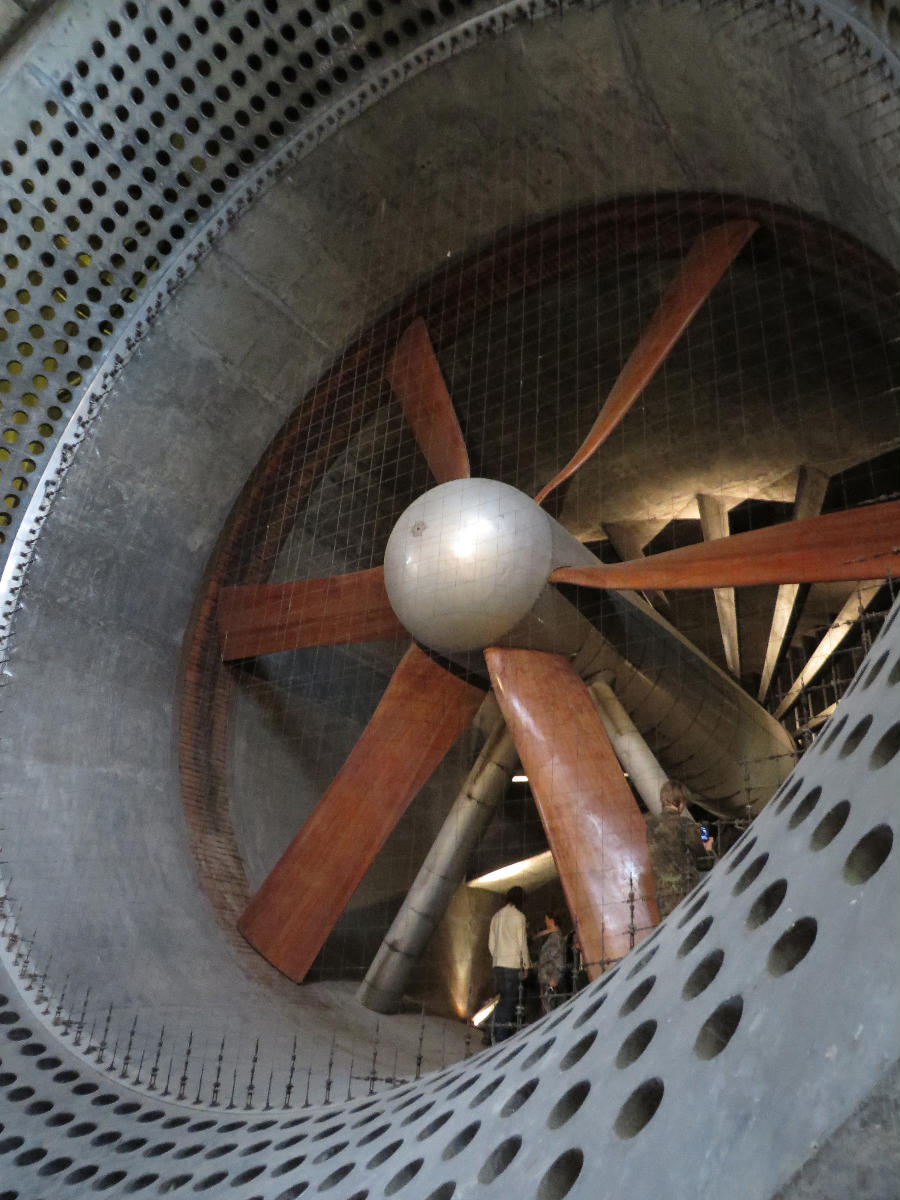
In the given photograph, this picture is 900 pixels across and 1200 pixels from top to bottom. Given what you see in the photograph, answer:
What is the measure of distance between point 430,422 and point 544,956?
2703 mm

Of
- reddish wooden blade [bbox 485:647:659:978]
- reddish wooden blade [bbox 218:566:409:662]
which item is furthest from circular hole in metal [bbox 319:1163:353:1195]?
reddish wooden blade [bbox 218:566:409:662]

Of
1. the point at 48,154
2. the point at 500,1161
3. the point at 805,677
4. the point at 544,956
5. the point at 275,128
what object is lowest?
the point at 500,1161

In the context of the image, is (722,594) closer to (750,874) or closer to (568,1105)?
(750,874)

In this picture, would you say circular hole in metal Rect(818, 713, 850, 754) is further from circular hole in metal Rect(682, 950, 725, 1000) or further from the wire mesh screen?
the wire mesh screen

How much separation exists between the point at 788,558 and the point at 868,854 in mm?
2881

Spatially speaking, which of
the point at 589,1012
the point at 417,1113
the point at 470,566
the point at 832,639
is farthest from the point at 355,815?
the point at 832,639

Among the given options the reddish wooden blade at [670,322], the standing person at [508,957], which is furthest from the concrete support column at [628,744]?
the reddish wooden blade at [670,322]

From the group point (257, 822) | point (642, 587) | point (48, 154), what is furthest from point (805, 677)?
point (48, 154)

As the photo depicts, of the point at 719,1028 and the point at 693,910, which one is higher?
the point at 693,910

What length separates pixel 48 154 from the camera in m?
5.38

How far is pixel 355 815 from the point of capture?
4.74 meters

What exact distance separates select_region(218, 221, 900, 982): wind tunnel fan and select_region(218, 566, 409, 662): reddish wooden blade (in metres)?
0.01

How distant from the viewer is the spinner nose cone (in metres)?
4.53

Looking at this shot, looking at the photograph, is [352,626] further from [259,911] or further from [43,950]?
[43,950]
